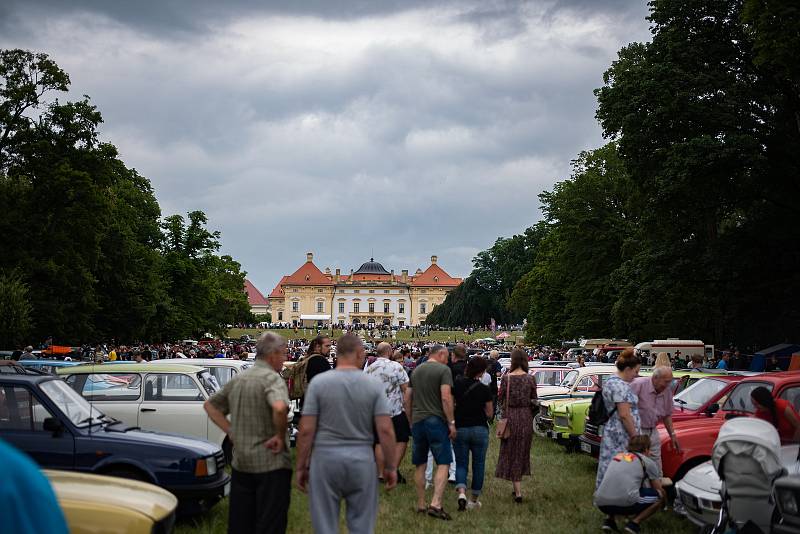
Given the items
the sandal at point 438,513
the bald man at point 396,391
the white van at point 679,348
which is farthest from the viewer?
the white van at point 679,348

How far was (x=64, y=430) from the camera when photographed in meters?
8.21

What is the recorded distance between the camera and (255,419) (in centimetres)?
621

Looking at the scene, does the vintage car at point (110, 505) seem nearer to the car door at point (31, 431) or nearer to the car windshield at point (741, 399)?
the car door at point (31, 431)

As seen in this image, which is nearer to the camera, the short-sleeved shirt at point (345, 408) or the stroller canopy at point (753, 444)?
the short-sleeved shirt at point (345, 408)

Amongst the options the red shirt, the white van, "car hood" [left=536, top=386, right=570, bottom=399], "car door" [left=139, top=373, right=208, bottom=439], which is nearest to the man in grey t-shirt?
the red shirt

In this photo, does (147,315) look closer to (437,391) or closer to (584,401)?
(584,401)

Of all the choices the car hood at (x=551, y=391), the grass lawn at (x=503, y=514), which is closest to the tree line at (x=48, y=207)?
the car hood at (x=551, y=391)

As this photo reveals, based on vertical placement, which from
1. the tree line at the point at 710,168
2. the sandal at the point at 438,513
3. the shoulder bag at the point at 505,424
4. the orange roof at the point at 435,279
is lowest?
the sandal at the point at 438,513

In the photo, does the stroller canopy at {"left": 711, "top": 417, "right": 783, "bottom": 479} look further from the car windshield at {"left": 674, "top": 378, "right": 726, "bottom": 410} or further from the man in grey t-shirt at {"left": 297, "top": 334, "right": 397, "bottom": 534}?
the car windshield at {"left": 674, "top": 378, "right": 726, "bottom": 410}

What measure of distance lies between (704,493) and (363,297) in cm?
18325

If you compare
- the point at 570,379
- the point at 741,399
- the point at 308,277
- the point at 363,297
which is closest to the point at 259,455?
the point at 741,399

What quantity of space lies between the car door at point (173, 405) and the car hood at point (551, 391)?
27.8 ft

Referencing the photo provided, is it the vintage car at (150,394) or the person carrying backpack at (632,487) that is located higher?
the vintage car at (150,394)

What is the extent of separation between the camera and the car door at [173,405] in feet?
38.8
